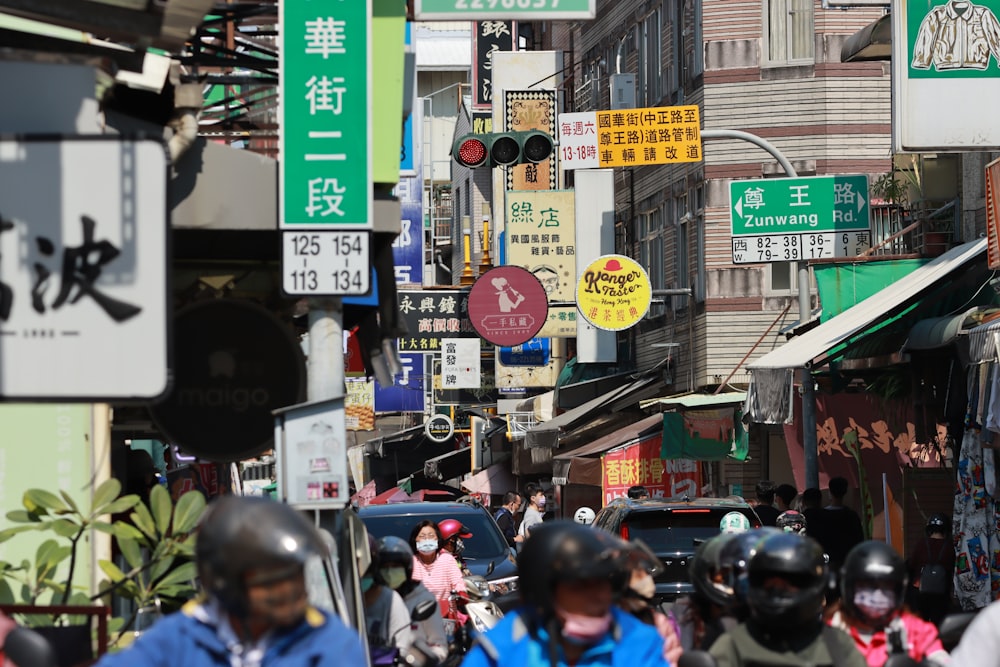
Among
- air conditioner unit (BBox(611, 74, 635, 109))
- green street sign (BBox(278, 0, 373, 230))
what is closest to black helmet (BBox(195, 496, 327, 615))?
green street sign (BBox(278, 0, 373, 230))

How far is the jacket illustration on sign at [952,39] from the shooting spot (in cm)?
1661

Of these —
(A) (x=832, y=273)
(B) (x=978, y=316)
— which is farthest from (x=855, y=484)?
(B) (x=978, y=316)

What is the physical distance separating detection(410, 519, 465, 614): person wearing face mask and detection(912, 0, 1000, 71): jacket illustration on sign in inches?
260

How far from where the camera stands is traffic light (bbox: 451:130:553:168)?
26.3 meters

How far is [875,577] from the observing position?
265 inches

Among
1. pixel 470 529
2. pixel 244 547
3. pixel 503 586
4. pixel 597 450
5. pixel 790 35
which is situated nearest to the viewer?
pixel 244 547

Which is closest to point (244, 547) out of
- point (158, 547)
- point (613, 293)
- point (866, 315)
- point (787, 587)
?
point (787, 587)

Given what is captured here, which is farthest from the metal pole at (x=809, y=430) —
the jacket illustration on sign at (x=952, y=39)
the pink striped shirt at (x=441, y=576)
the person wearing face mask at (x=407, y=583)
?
the person wearing face mask at (x=407, y=583)

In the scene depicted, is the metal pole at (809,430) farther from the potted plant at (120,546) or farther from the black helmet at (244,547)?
the black helmet at (244,547)

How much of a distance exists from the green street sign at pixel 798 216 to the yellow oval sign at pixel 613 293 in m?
6.89

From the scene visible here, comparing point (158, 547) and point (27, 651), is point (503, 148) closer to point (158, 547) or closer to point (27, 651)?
point (158, 547)

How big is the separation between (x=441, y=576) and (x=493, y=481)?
31.7 m

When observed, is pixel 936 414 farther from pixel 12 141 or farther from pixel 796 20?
pixel 12 141

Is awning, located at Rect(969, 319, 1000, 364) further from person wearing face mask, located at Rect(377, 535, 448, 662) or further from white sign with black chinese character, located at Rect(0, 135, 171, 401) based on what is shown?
white sign with black chinese character, located at Rect(0, 135, 171, 401)
